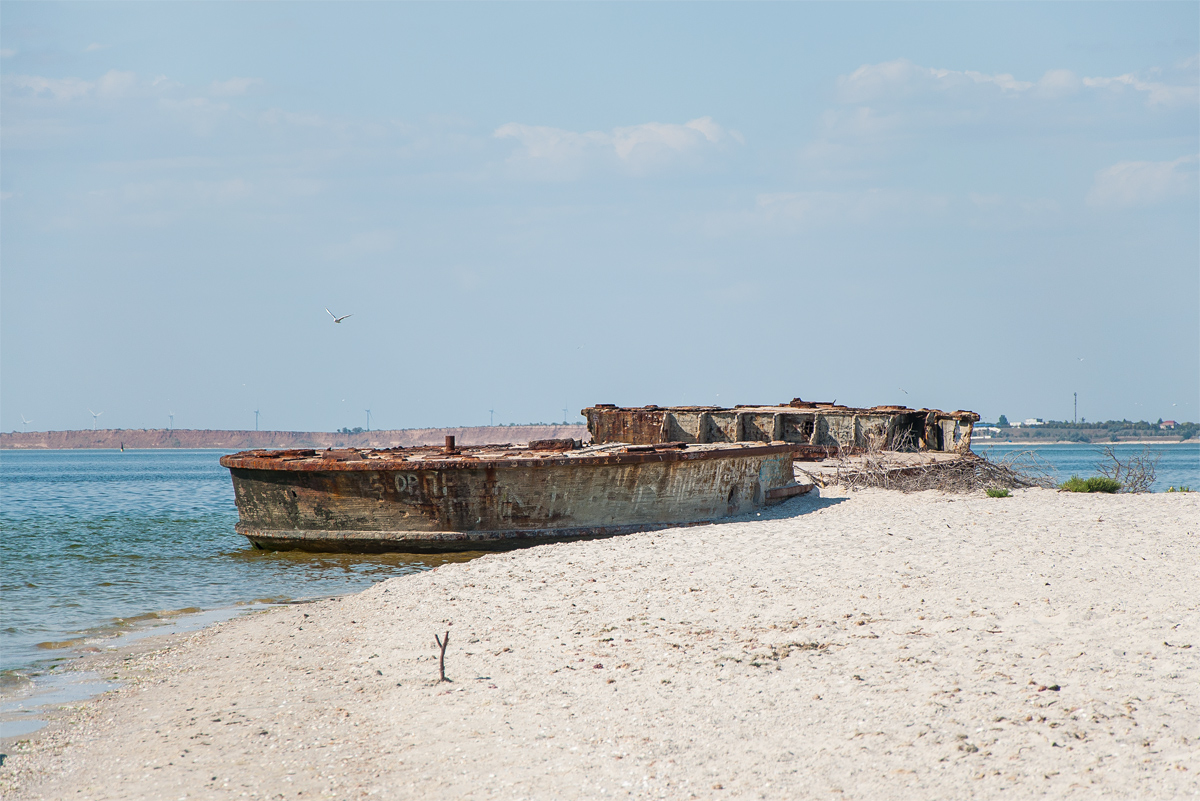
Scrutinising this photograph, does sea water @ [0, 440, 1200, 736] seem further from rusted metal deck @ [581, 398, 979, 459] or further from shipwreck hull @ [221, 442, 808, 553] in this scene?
rusted metal deck @ [581, 398, 979, 459]

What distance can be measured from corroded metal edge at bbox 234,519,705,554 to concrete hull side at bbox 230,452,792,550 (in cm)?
1

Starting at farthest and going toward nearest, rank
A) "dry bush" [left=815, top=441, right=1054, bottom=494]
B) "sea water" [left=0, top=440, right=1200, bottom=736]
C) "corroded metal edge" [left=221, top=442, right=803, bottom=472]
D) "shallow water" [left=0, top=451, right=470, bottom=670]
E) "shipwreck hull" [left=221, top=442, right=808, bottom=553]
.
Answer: "dry bush" [left=815, top=441, right=1054, bottom=494] → "shipwreck hull" [left=221, top=442, right=808, bottom=553] → "corroded metal edge" [left=221, top=442, right=803, bottom=472] → "shallow water" [left=0, top=451, right=470, bottom=670] → "sea water" [left=0, top=440, right=1200, bottom=736]

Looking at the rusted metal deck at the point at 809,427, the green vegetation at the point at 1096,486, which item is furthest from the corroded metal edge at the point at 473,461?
the rusted metal deck at the point at 809,427

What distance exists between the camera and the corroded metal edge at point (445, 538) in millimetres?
11867

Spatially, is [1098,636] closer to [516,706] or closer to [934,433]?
[516,706]

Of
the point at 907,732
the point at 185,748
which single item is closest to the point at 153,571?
the point at 185,748

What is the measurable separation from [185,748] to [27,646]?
4.31 metres

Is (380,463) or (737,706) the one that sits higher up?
(380,463)

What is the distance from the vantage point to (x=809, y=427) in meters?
19.1

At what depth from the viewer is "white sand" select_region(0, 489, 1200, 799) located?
3922 mm

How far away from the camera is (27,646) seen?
8.05 meters

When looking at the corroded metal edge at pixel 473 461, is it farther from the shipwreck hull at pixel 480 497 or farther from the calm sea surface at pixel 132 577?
the calm sea surface at pixel 132 577

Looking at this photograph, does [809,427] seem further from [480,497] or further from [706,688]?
[706,688]

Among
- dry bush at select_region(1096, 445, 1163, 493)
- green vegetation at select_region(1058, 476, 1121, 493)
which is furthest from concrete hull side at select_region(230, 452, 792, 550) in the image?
dry bush at select_region(1096, 445, 1163, 493)
